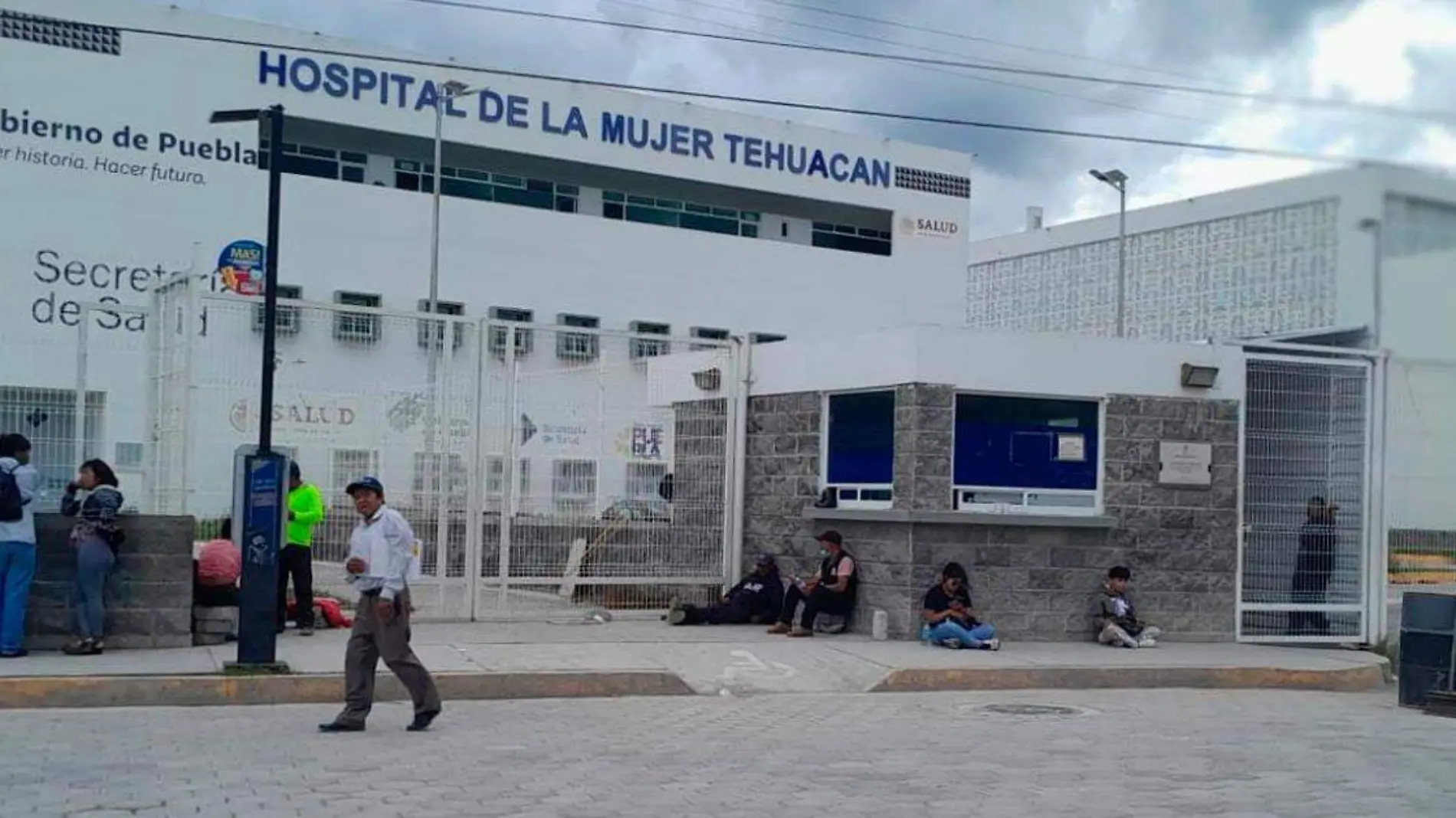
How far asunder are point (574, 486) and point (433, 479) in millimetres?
1538

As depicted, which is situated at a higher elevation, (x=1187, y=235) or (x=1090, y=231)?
(x=1090, y=231)

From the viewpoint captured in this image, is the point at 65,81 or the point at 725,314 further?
the point at 725,314

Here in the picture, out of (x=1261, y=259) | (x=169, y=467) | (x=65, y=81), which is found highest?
(x=65, y=81)

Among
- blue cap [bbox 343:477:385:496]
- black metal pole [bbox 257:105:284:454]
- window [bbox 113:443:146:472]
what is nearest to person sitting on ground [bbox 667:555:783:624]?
window [bbox 113:443:146:472]

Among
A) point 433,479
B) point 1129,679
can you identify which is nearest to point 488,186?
point 433,479

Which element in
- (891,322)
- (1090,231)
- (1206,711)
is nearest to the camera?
(1206,711)

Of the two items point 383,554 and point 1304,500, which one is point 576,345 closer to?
point 383,554

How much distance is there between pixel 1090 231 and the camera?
1747 cm

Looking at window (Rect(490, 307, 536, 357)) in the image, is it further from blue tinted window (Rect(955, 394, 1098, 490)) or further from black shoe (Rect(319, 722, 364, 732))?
black shoe (Rect(319, 722, 364, 732))

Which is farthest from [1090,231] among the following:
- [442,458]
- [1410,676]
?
[442,458]

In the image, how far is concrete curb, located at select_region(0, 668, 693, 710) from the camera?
10.7 meters

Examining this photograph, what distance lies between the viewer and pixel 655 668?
42.1 ft

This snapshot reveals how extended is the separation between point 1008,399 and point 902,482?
1.48 m

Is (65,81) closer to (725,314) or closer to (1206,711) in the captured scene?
(725,314)
